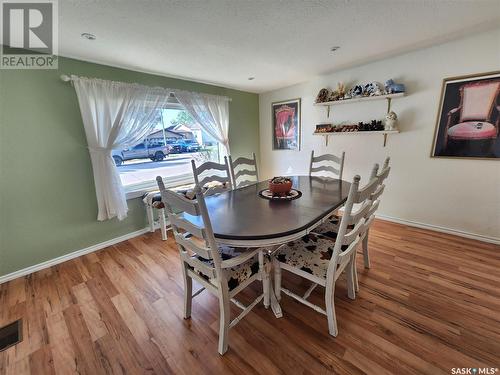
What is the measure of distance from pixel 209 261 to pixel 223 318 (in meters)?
0.34

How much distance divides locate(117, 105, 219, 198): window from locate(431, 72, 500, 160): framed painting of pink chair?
310cm

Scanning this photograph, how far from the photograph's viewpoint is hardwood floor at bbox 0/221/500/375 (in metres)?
1.23

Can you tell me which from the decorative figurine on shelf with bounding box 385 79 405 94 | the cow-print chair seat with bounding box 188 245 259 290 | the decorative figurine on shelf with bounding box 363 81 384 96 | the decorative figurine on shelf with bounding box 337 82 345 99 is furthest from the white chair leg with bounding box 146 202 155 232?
the decorative figurine on shelf with bounding box 385 79 405 94

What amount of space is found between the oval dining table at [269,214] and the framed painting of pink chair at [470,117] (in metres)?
1.51

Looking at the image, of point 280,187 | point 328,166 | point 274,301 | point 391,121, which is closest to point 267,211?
point 280,187

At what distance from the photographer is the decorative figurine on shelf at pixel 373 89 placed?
268 cm

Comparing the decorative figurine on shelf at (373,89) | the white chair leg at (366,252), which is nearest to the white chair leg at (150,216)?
the white chair leg at (366,252)

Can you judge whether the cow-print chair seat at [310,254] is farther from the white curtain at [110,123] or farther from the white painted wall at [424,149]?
the white curtain at [110,123]

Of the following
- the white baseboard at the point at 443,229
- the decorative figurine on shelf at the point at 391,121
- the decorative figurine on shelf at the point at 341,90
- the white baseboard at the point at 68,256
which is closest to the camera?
the white baseboard at the point at 68,256

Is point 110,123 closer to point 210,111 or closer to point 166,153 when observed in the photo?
point 166,153

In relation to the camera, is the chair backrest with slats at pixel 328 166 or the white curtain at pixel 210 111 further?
the white curtain at pixel 210 111

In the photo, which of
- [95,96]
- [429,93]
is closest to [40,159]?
[95,96]

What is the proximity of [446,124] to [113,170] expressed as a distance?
12.6 feet

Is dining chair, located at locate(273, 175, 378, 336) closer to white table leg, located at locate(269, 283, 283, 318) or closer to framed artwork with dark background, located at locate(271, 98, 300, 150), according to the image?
white table leg, located at locate(269, 283, 283, 318)
